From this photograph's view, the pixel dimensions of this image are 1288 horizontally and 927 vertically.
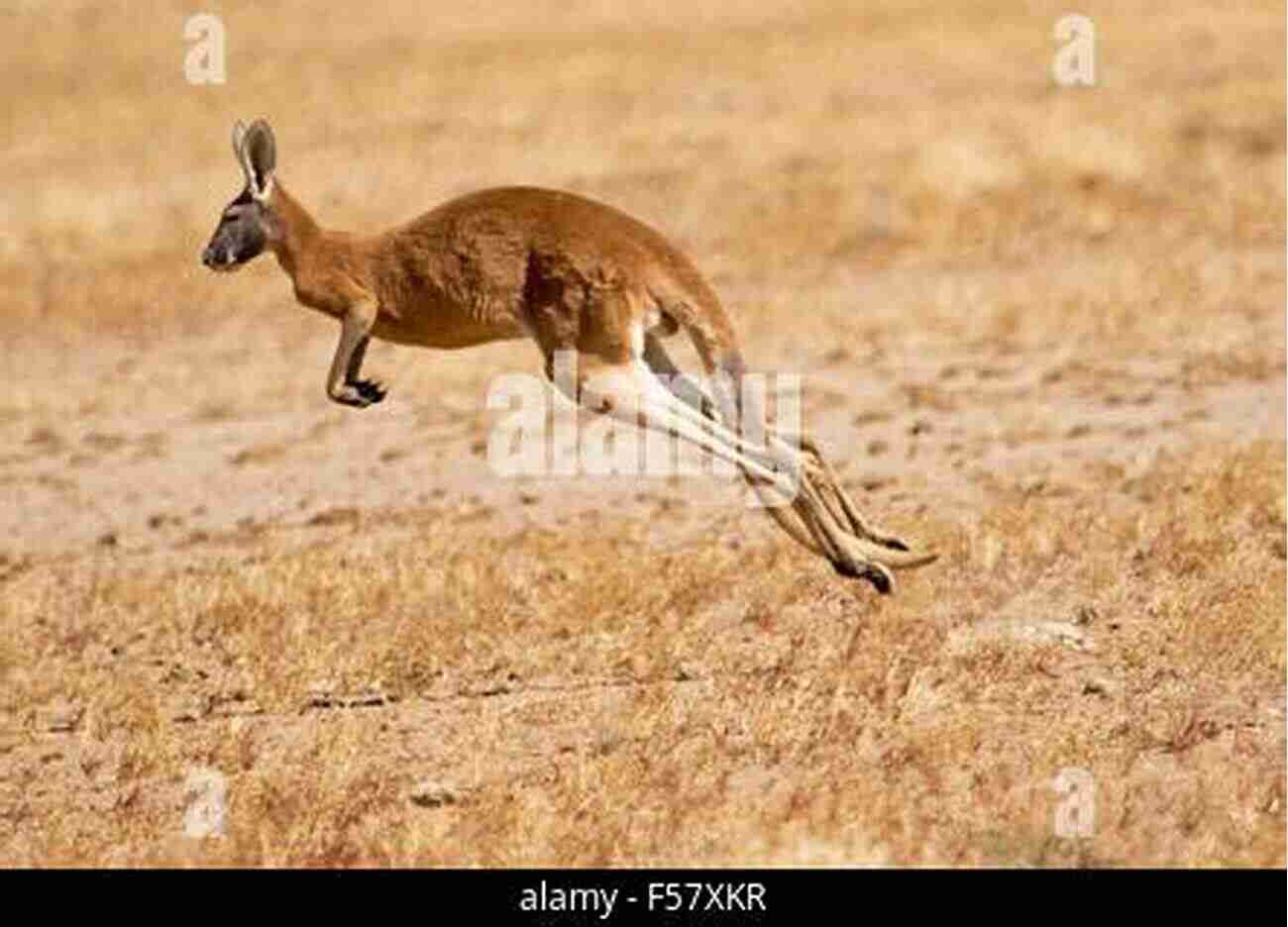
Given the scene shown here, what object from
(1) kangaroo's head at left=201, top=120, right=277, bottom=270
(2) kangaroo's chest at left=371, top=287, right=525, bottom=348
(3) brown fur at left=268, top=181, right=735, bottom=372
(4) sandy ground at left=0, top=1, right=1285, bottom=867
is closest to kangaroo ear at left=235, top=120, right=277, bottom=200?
(1) kangaroo's head at left=201, top=120, right=277, bottom=270

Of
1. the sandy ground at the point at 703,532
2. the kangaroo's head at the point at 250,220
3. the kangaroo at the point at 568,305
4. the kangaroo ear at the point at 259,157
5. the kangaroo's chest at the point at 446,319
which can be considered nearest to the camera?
the sandy ground at the point at 703,532

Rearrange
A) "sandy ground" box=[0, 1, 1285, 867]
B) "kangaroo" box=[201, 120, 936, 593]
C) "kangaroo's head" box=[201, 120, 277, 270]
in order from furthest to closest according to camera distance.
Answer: "kangaroo's head" box=[201, 120, 277, 270]
"kangaroo" box=[201, 120, 936, 593]
"sandy ground" box=[0, 1, 1285, 867]

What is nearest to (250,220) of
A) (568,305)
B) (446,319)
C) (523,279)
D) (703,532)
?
(446,319)

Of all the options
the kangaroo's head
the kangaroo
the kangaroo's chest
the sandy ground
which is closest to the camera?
Answer: the sandy ground

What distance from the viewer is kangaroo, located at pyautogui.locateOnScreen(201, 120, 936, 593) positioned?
362 inches

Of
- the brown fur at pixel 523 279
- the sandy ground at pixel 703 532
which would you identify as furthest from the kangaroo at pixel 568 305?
the sandy ground at pixel 703 532

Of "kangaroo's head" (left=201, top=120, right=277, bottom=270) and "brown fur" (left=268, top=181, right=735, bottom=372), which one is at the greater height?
"kangaroo's head" (left=201, top=120, right=277, bottom=270)

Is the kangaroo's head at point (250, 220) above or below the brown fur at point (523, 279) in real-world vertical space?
above

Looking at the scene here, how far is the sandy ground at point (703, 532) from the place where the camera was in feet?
25.4

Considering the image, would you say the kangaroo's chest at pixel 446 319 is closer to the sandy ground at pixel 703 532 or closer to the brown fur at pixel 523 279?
the brown fur at pixel 523 279

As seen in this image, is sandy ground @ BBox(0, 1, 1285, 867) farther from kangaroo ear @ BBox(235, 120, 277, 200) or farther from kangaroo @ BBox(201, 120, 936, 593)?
kangaroo ear @ BBox(235, 120, 277, 200)

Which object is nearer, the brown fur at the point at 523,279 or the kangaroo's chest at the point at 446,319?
the brown fur at the point at 523,279

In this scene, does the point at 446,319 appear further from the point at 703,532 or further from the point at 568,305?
the point at 703,532

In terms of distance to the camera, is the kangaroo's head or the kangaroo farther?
the kangaroo's head
